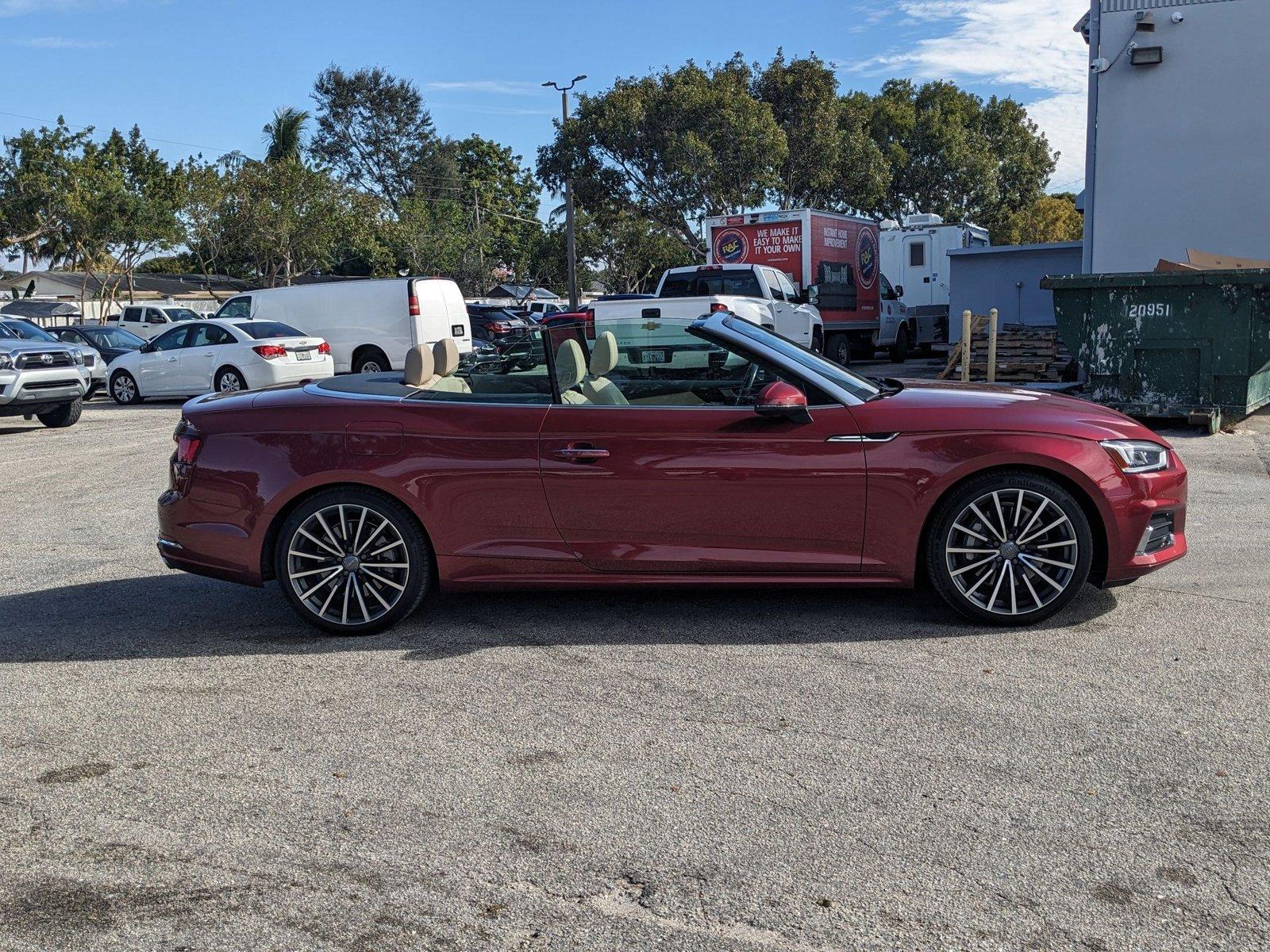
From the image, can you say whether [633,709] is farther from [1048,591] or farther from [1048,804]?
[1048,591]

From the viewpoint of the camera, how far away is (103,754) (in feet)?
14.2

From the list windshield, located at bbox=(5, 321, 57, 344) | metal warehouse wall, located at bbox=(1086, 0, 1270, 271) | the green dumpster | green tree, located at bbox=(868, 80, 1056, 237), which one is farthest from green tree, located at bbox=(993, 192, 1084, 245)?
the green dumpster

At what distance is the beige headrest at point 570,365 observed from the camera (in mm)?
5758

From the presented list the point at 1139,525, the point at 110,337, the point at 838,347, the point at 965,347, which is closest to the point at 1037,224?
the point at 838,347

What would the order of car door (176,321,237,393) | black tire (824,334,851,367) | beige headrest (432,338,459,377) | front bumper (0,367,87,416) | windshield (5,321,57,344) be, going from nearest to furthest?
beige headrest (432,338,459,377) → front bumper (0,367,87,416) → windshield (5,321,57,344) → car door (176,321,237,393) → black tire (824,334,851,367)

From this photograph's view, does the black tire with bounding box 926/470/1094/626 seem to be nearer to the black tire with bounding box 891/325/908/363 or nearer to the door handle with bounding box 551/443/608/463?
the door handle with bounding box 551/443/608/463

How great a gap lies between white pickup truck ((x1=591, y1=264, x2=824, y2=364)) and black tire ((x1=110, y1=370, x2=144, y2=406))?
27.7 ft

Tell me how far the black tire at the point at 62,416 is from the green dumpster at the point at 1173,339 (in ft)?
41.3

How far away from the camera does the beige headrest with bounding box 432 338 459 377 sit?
600cm

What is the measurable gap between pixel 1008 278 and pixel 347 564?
72.8 feet

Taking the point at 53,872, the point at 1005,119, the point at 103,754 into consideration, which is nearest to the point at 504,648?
the point at 103,754

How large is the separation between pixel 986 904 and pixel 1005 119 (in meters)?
65.6

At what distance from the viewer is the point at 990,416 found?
17.9 feet

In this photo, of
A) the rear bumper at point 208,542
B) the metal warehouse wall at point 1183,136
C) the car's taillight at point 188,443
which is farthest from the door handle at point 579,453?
the metal warehouse wall at point 1183,136
